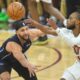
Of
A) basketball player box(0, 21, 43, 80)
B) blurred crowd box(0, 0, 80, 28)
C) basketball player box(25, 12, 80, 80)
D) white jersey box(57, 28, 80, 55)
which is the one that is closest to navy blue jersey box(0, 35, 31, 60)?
basketball player box(0, 21, 43, 80)

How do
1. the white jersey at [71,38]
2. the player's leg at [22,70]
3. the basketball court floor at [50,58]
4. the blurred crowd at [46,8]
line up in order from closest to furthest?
1. the white jersey at [71,38]
2. the player's leg at [22,70]
3. the basketball court floor at [50,58]
4. the blurred crowd at [46,8]

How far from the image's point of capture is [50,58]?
4.86 meters

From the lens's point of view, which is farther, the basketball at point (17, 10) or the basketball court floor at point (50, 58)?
the basketball court floor at point (50, 58)

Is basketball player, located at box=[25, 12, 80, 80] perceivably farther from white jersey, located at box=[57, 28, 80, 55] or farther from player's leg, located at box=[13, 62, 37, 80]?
player's leg, located at box=[13, 62, 37, 80]

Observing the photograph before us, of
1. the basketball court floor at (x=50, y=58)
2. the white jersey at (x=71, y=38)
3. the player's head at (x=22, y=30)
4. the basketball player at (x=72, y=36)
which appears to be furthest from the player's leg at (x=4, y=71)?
the basketball court floor at (x=50, y=58)

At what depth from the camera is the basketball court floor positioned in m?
4.21

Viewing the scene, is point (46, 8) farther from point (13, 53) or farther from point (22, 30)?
point (13, 53)

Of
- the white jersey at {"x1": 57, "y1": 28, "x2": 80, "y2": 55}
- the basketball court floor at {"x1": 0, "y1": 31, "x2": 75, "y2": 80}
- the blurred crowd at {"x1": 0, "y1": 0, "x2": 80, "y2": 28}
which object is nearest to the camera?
the white jersey at {"x1": 57, "y1": 28, "x2": 80, "y2": 55}

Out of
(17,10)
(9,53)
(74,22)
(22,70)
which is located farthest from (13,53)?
(74,22)

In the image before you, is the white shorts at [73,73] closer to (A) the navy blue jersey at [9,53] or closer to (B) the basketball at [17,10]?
(A) the navy blue jersey at [9,53]

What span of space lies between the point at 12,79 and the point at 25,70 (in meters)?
0.80

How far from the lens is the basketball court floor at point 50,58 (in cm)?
421

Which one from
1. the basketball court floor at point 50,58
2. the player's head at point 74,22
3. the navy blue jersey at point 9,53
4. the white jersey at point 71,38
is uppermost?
the player's head at point 74,22

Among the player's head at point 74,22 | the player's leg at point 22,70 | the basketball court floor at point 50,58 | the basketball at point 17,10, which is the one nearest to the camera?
the player's head at point 74,22
